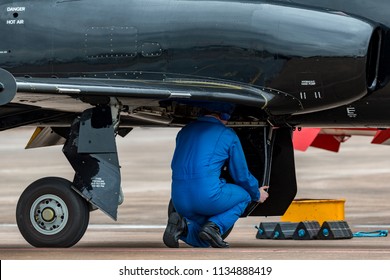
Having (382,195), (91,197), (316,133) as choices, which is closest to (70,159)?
(91,197)

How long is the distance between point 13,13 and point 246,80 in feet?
8.91

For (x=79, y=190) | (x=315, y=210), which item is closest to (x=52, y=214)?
(x=79, y=190)

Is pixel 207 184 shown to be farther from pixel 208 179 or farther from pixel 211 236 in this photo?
pixel 211 236

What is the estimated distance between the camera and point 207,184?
13914 millimetres

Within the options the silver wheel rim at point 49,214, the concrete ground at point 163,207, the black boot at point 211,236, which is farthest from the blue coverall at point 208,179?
the silver wheel rim at point 49,214

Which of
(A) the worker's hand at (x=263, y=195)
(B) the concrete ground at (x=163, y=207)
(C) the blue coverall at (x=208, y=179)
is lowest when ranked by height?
(B) the concrete ground at (x=163, y=207)

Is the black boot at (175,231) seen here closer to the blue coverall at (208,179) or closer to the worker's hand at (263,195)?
the blue coverall at (208,179)

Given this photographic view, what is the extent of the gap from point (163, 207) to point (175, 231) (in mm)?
7859

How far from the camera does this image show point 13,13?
15.0 metres

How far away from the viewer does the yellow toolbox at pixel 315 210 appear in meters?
16.3

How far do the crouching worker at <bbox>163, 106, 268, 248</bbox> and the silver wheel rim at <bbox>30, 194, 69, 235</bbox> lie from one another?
3.50ft

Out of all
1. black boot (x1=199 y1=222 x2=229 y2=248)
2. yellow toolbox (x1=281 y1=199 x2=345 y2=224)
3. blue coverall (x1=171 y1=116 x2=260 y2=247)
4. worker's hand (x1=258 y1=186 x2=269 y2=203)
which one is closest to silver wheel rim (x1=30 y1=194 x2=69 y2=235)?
blue coverall (x1=171 y1=116 x2=260 y2=247)

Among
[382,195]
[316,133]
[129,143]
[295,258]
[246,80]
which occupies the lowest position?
[129,143]
